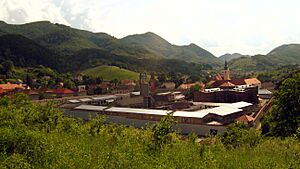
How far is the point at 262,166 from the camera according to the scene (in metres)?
18.6

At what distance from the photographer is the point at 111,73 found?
155 m

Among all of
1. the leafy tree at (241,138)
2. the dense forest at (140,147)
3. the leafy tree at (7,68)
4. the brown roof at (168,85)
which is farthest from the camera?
the brown roof at (168,85)

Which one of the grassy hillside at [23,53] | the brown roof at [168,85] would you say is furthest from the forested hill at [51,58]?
the brown roof at [168,85]

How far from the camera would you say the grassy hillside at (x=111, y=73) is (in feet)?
492

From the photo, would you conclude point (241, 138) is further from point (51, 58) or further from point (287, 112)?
point (51, 58)

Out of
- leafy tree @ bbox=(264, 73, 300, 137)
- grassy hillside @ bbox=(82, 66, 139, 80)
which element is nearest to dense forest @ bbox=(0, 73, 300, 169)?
leafy tree @ bbox=(264, 73, 300, 137)

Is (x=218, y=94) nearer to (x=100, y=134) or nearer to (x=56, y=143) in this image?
(x=100, y=134)

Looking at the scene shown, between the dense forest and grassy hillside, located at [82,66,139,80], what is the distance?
11073 centimetres

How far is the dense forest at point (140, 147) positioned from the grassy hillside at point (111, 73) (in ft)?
363

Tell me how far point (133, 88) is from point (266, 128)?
3284 inches

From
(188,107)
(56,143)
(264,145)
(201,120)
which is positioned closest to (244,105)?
(188,107)

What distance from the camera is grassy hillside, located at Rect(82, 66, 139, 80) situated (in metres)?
150

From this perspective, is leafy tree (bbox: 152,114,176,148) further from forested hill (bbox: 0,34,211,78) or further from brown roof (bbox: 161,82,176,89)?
forested hill (bbox: 0,34,211,78)

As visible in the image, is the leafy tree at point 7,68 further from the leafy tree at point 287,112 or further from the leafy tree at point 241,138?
the leafy tree at point 287,112
